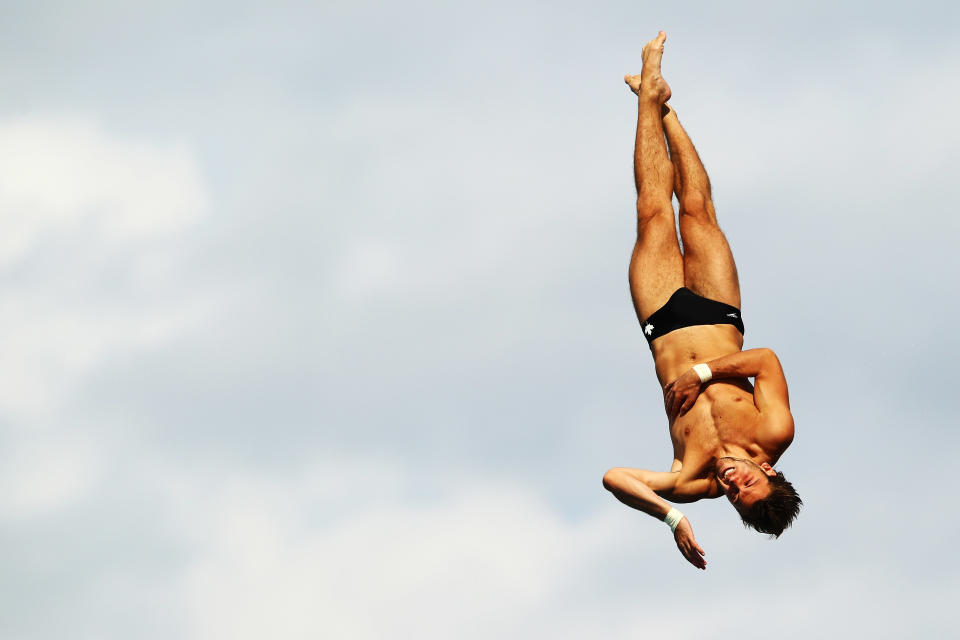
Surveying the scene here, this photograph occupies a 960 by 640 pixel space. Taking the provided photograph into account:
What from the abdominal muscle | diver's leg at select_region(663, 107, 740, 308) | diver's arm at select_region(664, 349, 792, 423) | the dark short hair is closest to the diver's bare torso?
the abdominal muscle

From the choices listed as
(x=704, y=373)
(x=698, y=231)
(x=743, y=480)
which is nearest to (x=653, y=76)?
(x=698, y=231)

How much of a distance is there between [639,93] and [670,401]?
3982 mm

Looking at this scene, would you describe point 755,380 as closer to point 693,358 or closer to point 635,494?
point 693,358

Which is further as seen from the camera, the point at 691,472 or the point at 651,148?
the point at 651,148

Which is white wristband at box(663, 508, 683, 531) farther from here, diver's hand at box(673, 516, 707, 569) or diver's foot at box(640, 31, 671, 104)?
diver's foot at box(640, 31, 671, 104)

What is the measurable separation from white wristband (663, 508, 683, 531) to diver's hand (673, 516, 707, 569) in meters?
0.04

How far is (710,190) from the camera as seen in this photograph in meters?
18.8

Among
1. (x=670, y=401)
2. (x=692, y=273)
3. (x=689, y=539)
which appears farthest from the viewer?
(x=692, y=273)

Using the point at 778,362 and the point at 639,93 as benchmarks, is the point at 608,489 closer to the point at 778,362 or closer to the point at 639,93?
the point at 778,362

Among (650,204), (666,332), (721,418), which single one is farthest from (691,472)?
(650,204)

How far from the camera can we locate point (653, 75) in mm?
18766

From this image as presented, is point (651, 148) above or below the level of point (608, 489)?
above

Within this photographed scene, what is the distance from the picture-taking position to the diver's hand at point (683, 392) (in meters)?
16.9

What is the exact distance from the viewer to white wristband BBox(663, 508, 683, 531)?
53.1 ft
